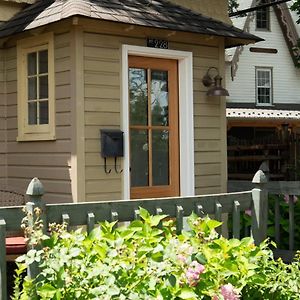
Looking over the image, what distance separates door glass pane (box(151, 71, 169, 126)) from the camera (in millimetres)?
7125

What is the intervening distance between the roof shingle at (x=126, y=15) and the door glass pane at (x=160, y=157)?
1.32m

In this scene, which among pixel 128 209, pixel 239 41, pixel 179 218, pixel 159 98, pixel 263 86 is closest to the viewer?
pixel 128 209

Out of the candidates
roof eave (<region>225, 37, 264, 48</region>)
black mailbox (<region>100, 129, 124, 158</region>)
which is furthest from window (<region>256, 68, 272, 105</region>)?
black mailbox (<region>100, 129, 124, 158</region>)

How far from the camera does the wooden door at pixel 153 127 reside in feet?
22.7

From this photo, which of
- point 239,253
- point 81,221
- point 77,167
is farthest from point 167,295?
point 77,167

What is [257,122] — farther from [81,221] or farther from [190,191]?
[81,221]

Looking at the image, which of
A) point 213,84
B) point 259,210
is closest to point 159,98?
point 213,84

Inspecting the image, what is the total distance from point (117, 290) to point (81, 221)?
0.97 metres

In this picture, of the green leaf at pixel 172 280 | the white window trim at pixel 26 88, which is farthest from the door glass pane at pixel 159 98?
the green leaf at pixel 172 280

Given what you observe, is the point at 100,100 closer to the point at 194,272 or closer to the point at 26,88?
the point at 26,88

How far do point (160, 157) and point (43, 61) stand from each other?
5.97 feet

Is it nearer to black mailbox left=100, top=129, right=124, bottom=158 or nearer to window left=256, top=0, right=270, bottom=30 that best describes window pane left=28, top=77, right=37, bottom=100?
black mailbox left=100, top=129, right=124, bottom=158

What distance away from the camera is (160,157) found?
23.5 ft

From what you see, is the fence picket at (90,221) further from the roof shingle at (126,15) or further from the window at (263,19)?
the window at (263,19)
